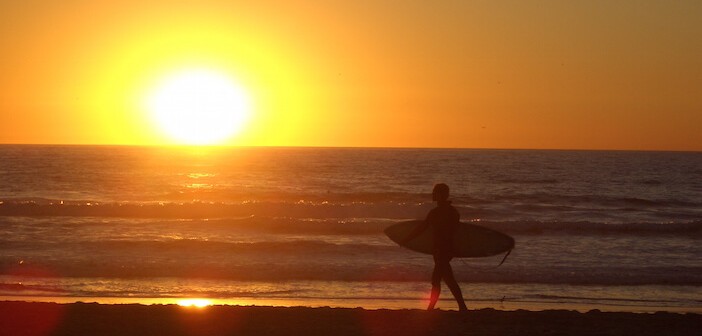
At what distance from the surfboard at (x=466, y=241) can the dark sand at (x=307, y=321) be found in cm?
74

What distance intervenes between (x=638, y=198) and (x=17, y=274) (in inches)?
1456

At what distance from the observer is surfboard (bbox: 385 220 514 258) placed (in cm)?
1083

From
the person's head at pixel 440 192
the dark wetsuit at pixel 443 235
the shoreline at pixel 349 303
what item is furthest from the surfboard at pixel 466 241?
the shoreline at pixel 349 303

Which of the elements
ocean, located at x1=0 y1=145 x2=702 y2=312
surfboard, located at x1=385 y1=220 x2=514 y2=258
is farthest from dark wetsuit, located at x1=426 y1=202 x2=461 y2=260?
ocean, located at x1=0 y1=145 x2=702 y2=312

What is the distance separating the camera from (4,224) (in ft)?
91.7

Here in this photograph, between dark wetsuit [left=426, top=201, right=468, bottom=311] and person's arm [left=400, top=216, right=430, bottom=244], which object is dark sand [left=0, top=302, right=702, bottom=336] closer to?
dark wetsuit [left=426, top=201, right=468, bottom=311]

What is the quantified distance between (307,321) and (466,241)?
226cm

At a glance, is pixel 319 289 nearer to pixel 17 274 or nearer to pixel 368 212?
pixel 17 274

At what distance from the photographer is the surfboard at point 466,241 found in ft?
35.5

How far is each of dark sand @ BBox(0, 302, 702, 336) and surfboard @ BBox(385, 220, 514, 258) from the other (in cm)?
74

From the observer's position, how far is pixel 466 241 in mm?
11031

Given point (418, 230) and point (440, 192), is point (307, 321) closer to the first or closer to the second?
point (418, 230)

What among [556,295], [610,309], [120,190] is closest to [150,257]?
[556,295]

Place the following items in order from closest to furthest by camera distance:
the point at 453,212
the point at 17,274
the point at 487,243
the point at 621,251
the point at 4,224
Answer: the point at 453,212, the point at 487,243, the point at 17,274, the point at 621,251, the point at 4,224
